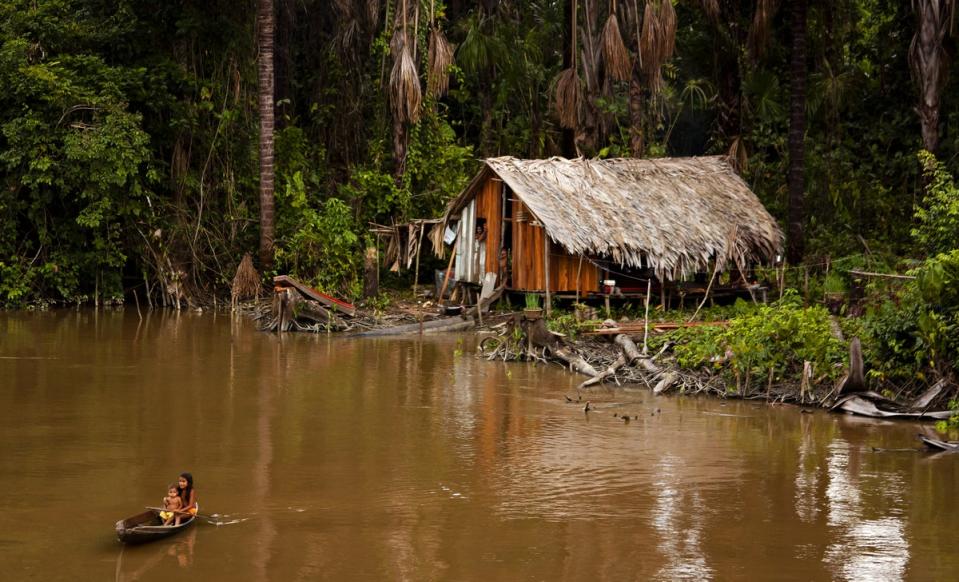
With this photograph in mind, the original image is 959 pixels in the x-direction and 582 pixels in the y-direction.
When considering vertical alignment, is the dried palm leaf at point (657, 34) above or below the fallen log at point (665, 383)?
above

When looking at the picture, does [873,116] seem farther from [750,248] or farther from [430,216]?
[430,216]

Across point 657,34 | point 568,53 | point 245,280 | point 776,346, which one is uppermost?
point 568,53

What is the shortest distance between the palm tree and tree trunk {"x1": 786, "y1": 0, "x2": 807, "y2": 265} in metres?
2.15

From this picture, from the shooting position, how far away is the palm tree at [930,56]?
18.7 metres

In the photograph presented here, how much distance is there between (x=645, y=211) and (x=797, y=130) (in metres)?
3.89

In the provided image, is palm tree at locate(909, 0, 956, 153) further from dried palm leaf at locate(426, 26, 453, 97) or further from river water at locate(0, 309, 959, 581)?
river water at locate(0, 309, 959, 581)

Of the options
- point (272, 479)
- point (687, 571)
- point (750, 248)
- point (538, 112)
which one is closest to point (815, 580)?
point (687, 571)

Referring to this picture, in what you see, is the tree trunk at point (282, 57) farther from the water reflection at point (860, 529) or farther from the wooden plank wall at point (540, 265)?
the water reflection at point (860, 529)

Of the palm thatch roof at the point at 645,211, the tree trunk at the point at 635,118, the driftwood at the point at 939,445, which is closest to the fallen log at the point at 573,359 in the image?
the palm thatch roof at the point at 645,211

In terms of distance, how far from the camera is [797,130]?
2156 centimetres

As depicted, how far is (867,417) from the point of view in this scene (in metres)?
12.7

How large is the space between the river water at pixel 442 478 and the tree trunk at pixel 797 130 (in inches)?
315

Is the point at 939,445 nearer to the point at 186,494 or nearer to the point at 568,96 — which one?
the point at 186,494

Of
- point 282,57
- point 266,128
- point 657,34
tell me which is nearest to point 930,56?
point 657,34
